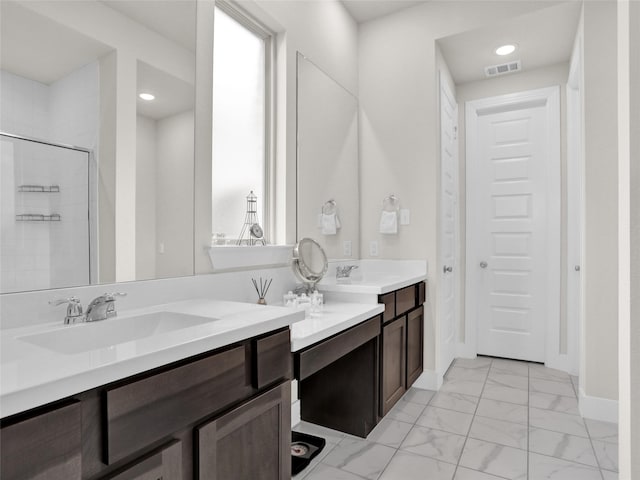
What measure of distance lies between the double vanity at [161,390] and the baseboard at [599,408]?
169 cm

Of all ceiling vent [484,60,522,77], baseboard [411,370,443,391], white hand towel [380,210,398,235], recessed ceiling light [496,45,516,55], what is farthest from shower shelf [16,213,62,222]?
ceiling vent [484,60,522,77]

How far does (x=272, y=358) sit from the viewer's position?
1.19 meters

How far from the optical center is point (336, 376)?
7.08ft

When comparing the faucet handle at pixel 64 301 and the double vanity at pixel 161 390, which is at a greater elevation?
the faucet handle at pixel 64 301

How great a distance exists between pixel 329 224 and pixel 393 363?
96 cm

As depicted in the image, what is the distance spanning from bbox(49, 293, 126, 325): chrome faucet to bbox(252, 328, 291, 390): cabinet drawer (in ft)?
1.51

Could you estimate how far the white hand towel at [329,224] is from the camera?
2.57 meters

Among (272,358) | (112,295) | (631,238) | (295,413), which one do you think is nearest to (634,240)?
(631,238)

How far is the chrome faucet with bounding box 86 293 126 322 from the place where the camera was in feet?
3.73

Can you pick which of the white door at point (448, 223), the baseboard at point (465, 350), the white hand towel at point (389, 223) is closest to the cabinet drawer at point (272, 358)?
the white hand towel at point (389, 223)

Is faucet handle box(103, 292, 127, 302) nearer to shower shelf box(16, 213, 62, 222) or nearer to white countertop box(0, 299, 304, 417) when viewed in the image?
white countertop box(0, 299, 304, 417)

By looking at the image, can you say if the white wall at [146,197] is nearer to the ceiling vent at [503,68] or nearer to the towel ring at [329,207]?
the towel ring at [329,207]

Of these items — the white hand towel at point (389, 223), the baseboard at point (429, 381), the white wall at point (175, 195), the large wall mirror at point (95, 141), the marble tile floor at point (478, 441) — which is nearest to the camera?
the large wall mirror at point (95, 141)

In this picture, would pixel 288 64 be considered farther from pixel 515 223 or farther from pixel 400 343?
pixel 515 223
